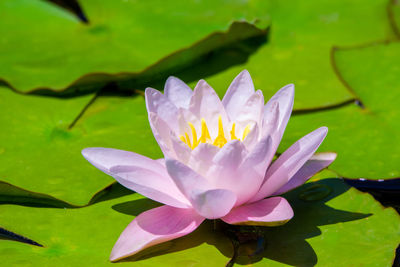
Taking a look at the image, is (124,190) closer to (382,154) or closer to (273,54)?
A: (382,154)

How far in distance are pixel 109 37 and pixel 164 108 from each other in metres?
1.13

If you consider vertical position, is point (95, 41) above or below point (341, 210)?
above

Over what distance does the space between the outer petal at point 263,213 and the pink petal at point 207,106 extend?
275 mm

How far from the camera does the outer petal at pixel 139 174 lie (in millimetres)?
1410

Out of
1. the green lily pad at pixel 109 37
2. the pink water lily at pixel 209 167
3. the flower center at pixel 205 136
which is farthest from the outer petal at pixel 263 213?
the green lily pad at pixel 109 37

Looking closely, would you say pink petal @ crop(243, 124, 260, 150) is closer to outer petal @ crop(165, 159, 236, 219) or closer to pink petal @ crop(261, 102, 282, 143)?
pink petal @ crop(261, 102, 282, 143)

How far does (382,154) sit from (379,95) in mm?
426

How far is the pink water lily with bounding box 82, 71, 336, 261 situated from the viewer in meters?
1.35

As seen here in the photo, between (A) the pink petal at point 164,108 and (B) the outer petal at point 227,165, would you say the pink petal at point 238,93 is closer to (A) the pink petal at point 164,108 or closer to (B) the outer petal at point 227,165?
(A) the pink petal at point 164,108

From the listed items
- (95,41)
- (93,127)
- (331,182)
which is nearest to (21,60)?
(95,41)

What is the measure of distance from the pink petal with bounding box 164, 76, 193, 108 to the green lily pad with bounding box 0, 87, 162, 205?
25cm

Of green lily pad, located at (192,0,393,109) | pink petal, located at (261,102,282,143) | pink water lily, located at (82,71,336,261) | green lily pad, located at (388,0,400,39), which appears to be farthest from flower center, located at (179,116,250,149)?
green lily pad, located at (388,0,400,39)

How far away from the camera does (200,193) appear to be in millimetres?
1296

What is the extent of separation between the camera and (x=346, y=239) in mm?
1467
